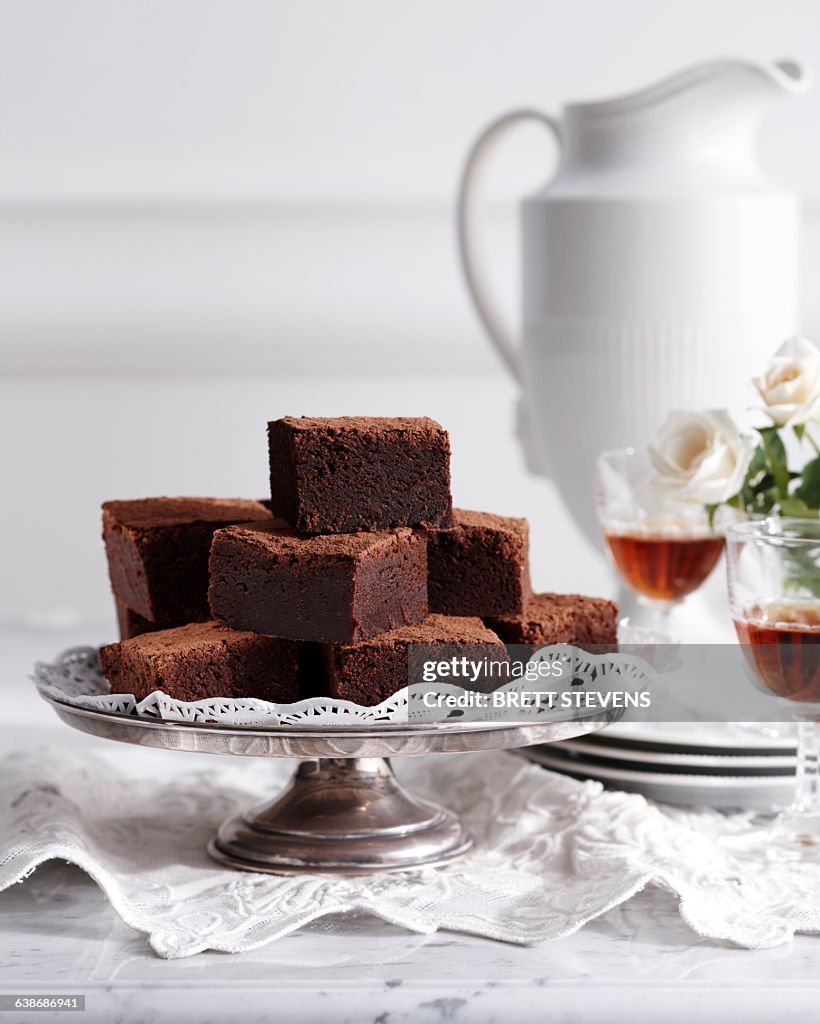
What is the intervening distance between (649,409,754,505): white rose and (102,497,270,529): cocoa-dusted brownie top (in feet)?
0.99

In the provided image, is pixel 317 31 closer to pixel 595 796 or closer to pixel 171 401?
pixel 171 401

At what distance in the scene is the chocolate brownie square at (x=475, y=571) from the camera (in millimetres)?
1046

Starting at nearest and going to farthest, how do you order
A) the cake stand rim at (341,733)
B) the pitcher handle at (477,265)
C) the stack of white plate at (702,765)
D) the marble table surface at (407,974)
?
the marble table surface at (407,974) → the cake stand rim at (341,733) → the stack of white plate at (702,765) → the pitcher handle at (477,265)

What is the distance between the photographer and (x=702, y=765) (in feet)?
3.67

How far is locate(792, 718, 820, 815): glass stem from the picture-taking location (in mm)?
1020

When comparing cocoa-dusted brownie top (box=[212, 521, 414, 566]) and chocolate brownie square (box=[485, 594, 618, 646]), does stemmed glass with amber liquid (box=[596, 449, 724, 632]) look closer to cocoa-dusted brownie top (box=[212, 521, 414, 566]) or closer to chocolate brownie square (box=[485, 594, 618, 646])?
chocolate brownie square (box=[485, 594, 618, 646])

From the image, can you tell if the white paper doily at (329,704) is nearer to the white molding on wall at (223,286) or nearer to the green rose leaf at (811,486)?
the green rose leaf at (811,486)

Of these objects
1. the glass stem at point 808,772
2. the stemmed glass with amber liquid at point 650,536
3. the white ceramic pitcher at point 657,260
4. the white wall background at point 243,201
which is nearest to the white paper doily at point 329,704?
the glass stem at point 808,772

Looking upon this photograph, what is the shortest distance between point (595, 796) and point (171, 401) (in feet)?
5.29

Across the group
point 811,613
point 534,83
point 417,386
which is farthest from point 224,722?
point 534,83

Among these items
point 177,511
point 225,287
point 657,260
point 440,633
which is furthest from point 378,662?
point 225,287

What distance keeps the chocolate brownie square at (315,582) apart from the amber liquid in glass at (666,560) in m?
0.30

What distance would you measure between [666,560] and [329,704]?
1.43 feet

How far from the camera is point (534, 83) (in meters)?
2.51
